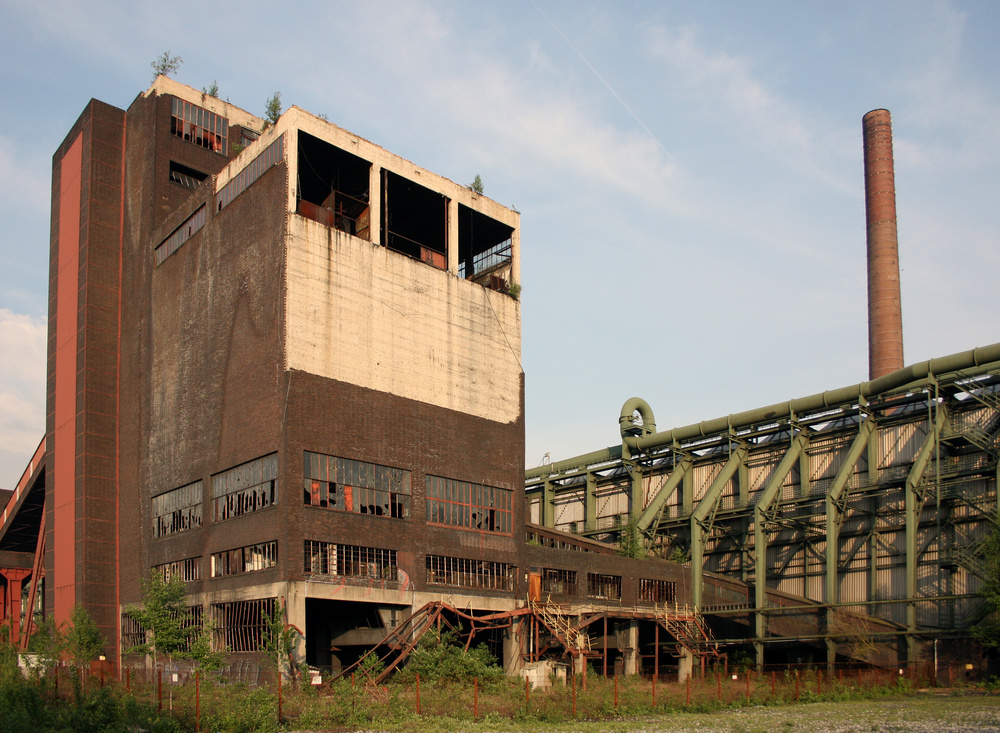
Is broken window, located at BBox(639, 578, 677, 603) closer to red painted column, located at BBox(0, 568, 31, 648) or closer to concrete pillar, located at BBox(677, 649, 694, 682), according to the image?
concrete pillar, located at BBox(677, 649, 694, 682)

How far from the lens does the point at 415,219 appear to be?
1978 inches

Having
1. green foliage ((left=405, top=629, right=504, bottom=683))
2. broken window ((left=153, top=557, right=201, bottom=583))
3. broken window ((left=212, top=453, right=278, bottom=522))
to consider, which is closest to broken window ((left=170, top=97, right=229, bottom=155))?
broken window ((left=212, top=453, right=278, bottom=522))

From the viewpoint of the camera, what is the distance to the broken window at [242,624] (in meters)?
37.7

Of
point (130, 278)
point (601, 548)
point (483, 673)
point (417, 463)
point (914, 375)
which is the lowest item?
point (483, 673)

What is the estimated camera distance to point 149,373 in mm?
48438

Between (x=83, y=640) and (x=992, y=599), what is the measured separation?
37.1 m

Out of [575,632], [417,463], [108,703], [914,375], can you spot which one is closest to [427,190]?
[417,463]

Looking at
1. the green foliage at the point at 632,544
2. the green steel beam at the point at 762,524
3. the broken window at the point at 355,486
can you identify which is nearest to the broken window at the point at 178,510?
the broken window at the point at 355,486

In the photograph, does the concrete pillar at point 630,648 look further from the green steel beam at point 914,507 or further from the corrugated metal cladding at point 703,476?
the corrugated metal cladding at point 703,476

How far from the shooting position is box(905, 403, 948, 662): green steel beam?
140 feet

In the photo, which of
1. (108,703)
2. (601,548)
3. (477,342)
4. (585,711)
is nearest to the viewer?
(108,703)

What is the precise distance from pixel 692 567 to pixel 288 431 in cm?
2498

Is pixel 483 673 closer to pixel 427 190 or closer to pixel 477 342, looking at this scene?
pixel 477 342

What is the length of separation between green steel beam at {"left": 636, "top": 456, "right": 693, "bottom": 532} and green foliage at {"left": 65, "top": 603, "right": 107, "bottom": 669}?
2936 centimetres
